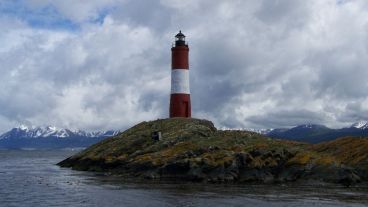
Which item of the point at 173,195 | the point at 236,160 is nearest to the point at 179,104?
the point at 236,160

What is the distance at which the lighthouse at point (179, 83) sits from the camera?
88188 mm

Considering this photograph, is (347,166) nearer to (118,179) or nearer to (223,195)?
(223,195)

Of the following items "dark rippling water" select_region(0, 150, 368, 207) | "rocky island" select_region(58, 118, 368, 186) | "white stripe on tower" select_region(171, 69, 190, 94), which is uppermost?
"white stripe on tower" select_region(171, 69, 190, 94)

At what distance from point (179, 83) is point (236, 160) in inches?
1300

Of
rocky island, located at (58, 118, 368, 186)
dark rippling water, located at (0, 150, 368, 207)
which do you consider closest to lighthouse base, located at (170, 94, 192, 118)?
rocky island, located at (58, 118, 368, 186)

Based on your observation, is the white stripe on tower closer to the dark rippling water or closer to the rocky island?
the rocky island

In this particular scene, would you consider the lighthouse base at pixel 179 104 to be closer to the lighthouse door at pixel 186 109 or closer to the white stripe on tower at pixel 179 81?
the lighthouse door at pixel 186 109

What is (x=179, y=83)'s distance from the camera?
8825cm

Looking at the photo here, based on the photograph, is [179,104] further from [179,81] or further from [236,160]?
[236,160]

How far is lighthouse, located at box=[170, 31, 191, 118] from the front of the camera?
88.2 metres

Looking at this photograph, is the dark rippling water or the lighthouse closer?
the dark rippling water

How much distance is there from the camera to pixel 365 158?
54.3 meters

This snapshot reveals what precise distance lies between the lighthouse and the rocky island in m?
12.3

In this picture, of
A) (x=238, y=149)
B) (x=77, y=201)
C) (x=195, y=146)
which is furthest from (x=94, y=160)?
(x=77, y=201)
